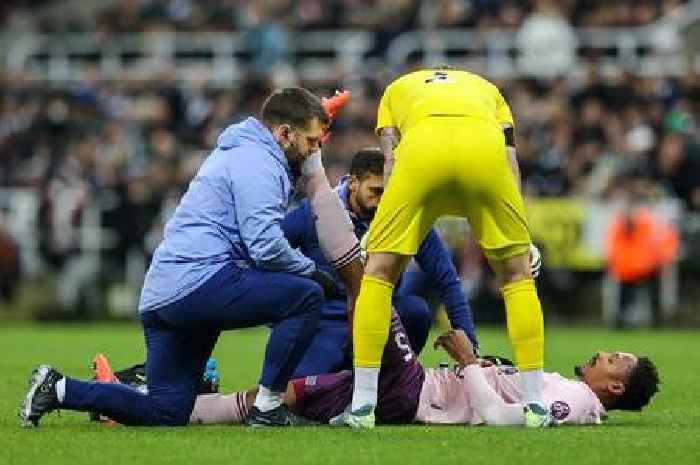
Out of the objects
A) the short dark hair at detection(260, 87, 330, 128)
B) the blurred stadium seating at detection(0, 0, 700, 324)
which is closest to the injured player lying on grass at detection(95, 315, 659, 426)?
the short dark hair at detection(260, 87, 330, 128)

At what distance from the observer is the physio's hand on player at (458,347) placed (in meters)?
9.44

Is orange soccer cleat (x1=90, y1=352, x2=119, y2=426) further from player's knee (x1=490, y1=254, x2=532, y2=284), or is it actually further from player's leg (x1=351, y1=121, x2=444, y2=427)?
player's knee (x1=490, y1=254, x2=532, y2=284)

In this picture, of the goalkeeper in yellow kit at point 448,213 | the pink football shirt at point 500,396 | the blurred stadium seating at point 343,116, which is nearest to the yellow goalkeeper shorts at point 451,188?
A: the goalkeeper in yellow kit at point 448,213

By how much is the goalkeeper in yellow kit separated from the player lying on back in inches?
9.9

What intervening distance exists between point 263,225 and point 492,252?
1.19 meters

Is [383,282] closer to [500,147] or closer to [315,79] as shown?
[500,147]

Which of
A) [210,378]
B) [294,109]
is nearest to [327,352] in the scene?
[210,378]

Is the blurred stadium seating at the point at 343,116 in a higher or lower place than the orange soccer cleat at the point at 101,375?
lower

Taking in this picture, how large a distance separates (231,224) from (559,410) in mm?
1958

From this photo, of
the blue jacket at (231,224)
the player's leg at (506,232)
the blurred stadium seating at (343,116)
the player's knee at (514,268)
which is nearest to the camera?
the blue jacket at (231,224)

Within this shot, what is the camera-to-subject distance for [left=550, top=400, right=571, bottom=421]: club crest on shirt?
9.43 metres

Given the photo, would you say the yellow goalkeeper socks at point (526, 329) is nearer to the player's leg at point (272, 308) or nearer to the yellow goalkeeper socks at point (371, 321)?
the yellow goalkeeper socks at point (371, 321)

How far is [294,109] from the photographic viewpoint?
927 cm

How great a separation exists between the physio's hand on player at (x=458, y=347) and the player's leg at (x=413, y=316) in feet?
2.99
